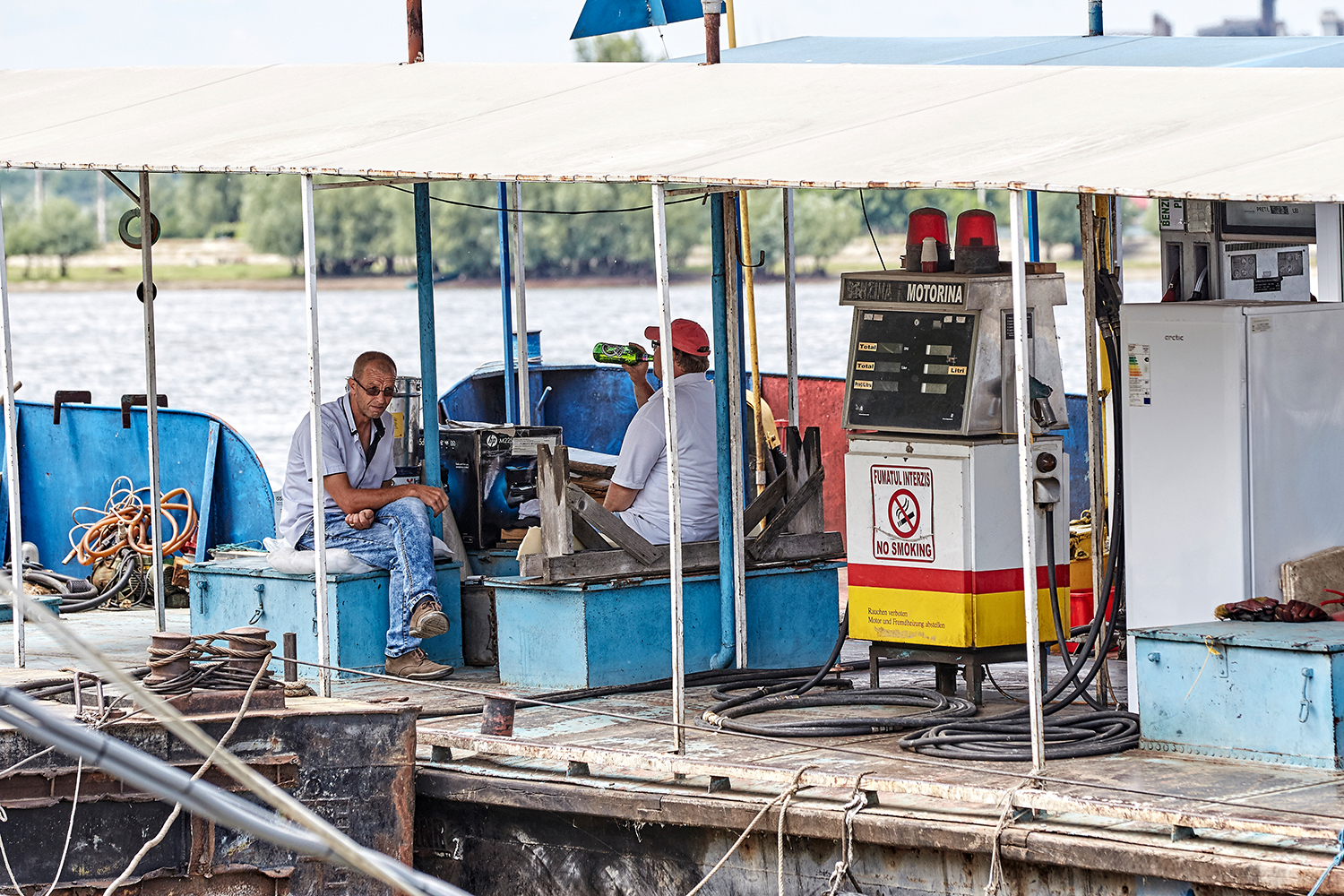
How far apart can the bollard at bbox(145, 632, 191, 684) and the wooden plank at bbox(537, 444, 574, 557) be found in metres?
1.47

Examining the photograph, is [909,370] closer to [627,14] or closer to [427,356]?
[427,356]

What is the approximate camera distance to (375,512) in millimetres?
7945

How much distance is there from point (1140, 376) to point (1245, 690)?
3.68 ft

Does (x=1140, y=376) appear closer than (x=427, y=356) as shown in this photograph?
Yes

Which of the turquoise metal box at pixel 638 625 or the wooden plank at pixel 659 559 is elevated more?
the wooden plank at pixel 659 559

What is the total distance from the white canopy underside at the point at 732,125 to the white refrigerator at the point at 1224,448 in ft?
2.46

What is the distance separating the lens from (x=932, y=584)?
267 inches

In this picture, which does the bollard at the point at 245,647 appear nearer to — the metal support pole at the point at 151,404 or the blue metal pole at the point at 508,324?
the metal support pole at the point at 151,404

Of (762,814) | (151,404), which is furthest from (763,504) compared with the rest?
(151,404)

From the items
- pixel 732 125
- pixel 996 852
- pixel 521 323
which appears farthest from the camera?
pixel 521 323

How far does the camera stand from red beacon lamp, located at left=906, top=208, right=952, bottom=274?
6.89m

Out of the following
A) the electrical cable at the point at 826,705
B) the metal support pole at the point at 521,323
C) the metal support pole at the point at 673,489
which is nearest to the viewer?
the metal support pole at the point at 673,489

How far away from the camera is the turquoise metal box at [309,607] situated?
7859 millimetres

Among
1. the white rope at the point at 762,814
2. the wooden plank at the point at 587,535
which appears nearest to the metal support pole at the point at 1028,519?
the white rope at the point at 762,814
